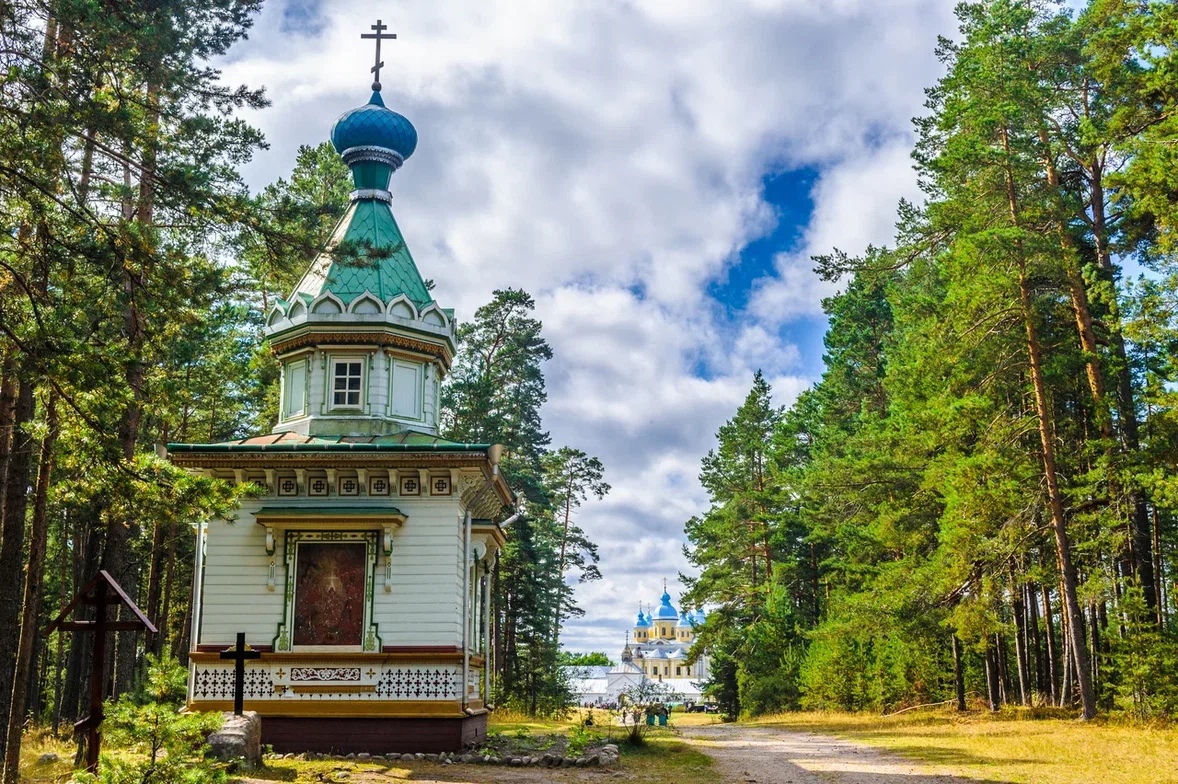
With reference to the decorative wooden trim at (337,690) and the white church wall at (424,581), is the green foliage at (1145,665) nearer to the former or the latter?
the white church wall at (424,581)

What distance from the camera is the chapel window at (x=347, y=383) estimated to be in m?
17.8

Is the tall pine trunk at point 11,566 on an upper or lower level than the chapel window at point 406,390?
lower

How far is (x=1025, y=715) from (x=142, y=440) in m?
22.3

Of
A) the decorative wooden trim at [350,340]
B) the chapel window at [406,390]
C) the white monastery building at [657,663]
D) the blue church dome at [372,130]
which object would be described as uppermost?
the blue church dome at [372,130]

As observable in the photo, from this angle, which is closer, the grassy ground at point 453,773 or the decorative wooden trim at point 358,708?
the grassy ground at point 453,773

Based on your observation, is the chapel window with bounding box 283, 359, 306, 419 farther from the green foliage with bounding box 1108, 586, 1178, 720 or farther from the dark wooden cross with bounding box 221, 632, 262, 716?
the green foliage with bounding box 1108, 586, 1178, 720

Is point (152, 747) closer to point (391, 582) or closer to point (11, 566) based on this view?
point (11, 566)

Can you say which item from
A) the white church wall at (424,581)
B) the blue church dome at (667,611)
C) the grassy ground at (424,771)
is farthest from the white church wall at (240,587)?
the blue church dome at (667,611)

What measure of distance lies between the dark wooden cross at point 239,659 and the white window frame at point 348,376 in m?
4.28

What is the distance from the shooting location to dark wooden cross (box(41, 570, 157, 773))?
28.7ft

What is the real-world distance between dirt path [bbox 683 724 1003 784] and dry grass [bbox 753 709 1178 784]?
54 cm

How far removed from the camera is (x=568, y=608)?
154 feet

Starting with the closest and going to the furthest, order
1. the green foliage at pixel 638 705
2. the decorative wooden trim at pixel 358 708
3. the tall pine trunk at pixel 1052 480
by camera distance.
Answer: the decorative wooden trim at pixel 358 708
the green foliage at pixel 638 705
the tall pine trunk at pixel 1052 480

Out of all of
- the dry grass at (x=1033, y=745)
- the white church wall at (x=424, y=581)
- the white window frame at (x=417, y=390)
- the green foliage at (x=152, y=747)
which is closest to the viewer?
the green foliage at (x=152, y=747)
